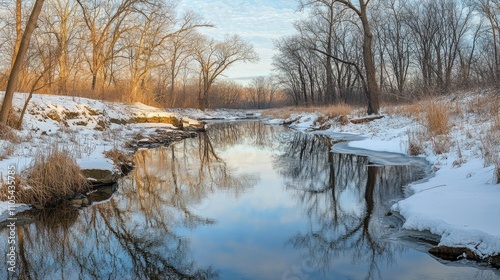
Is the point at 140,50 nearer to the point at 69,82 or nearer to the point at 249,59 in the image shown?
the point at 69,82

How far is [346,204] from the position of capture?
582cm

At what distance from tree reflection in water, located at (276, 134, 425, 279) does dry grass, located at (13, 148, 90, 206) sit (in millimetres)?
4215

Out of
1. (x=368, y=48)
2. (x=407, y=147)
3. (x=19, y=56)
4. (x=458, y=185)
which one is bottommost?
(x=458, y=185)

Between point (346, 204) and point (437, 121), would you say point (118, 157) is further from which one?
point (437, 121)

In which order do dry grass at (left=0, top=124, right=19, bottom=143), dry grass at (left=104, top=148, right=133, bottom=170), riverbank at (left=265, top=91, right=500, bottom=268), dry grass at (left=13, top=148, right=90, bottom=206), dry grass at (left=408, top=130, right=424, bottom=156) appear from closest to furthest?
riverbank at (left=265, top=91, right=500, bottom=268) < dry grass at (left=13, top=148, right=90, bottom=206) < dry grass at (left=0, top=124, right=19, bottom=143) < dry grass at (left=104, top=148, right=133, bottom=170) < dry grass at (left=408, top=130, right=424, bottom=156)

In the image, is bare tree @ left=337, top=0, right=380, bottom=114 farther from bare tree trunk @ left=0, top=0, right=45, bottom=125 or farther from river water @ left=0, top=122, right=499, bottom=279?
bare tree trunk @ left=0, top=0, right=45, bottom=125

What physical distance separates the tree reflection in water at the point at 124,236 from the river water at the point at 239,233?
15 mm

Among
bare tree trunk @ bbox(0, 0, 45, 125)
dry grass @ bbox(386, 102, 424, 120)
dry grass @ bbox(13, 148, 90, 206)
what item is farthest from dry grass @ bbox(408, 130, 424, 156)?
bare tree trunk @ bbox(0, 0, 45, 125)

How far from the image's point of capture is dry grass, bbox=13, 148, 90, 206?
589 cm

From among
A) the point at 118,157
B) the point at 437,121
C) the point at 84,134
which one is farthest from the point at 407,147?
the point at 84,134

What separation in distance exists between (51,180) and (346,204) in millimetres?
5208

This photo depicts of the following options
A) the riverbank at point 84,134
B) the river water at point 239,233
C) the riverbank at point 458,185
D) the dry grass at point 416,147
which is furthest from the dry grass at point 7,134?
the dry grass at point 416,147

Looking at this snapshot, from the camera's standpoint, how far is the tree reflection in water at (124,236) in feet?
12.2

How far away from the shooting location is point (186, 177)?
857 centimetres
